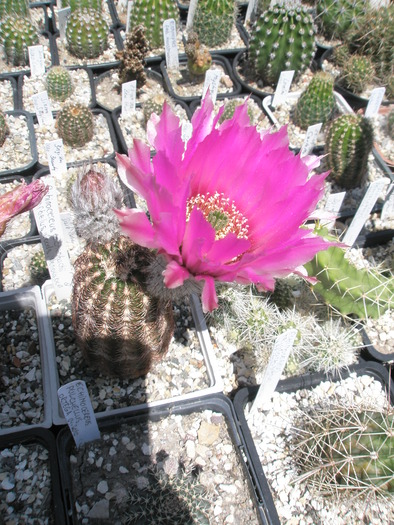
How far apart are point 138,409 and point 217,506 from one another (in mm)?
333

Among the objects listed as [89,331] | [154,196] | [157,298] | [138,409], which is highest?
[154,196]

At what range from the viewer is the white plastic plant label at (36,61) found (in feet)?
8.27

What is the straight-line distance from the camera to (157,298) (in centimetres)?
117

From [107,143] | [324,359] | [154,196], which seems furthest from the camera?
[107,143]

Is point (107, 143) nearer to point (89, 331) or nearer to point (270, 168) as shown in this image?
point (89, 331)

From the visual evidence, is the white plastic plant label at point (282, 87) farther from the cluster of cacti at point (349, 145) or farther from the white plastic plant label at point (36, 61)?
the white plastic plant label at point (36, 61)

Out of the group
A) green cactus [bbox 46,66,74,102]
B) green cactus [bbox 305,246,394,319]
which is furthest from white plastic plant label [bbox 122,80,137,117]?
green cactus [bbox 305,246,394,319]

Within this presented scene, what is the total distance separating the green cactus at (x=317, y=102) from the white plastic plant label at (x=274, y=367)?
1544mm

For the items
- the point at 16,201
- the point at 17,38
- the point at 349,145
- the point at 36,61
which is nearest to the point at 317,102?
the point at 349,145

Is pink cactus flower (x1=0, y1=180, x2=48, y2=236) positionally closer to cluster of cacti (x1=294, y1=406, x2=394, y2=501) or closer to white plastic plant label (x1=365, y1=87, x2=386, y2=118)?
cluster of cacti (x1=294, y1=406, x2=394, y2=501)

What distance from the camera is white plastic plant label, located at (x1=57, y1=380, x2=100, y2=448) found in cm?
117

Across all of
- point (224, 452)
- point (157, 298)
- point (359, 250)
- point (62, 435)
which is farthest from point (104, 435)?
point (359, 250)

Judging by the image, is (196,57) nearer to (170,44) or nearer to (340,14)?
(170,44)

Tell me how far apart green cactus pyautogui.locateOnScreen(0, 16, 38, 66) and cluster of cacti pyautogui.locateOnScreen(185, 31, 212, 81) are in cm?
81
